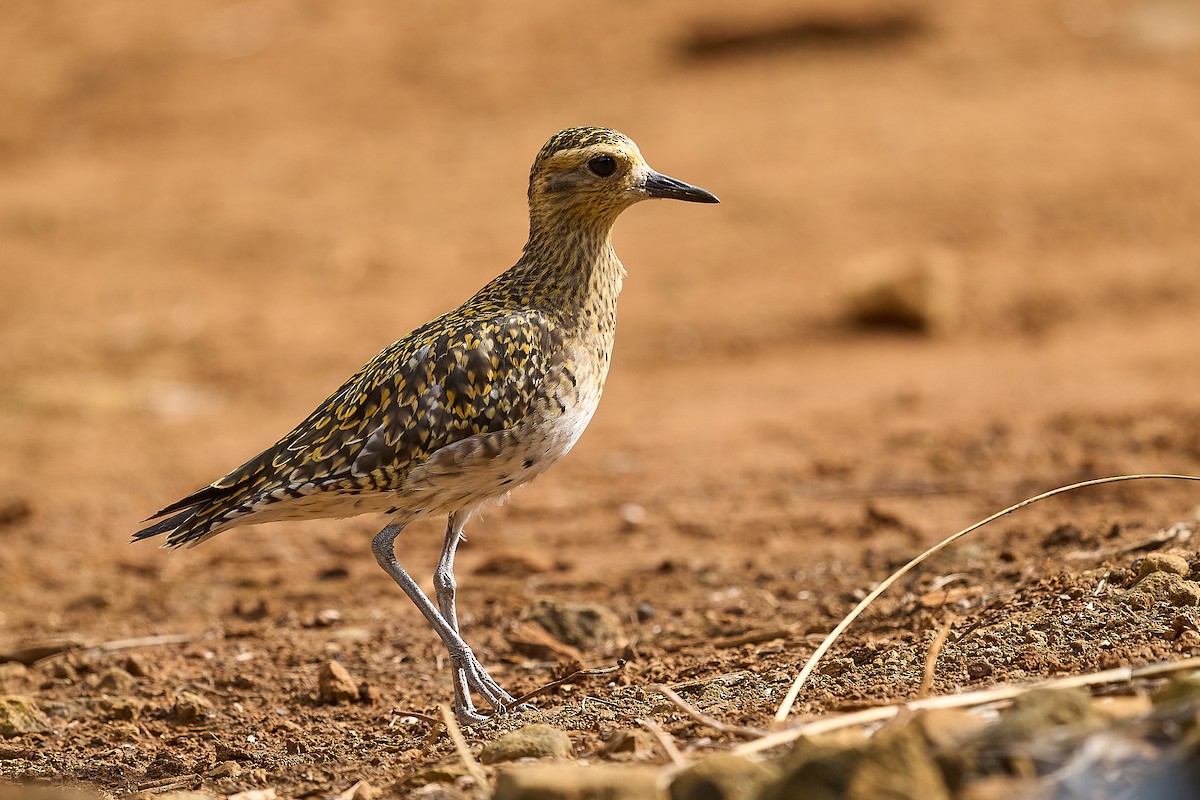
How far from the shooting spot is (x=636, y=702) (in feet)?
19.0

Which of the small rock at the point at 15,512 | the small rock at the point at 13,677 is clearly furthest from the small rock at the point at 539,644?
the small rock at the point at 15,512

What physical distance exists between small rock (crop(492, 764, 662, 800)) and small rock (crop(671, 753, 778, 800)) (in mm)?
86

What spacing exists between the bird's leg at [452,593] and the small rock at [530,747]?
1.08 meters

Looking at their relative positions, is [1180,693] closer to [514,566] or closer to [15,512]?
[514,566]

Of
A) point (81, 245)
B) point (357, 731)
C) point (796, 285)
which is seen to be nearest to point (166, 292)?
point (81, 245)

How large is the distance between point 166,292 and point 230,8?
Result: 11.4 meters

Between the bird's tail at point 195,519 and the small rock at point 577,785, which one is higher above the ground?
the bird's tail at point 195,519

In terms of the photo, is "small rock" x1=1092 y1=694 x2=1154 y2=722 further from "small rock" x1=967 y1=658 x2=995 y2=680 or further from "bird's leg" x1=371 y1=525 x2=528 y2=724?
"bird's leg" x1=371 y1=525 x2=528 y2=724

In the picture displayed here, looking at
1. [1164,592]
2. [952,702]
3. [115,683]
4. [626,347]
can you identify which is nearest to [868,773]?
[952,702]

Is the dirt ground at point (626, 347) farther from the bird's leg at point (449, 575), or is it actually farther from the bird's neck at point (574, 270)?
the bird's neck at point (574, 270)

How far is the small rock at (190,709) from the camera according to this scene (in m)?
6.56

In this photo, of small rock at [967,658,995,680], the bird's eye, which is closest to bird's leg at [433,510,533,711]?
the bird's eye

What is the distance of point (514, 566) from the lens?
912 centimetres

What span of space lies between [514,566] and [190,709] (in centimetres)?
293
